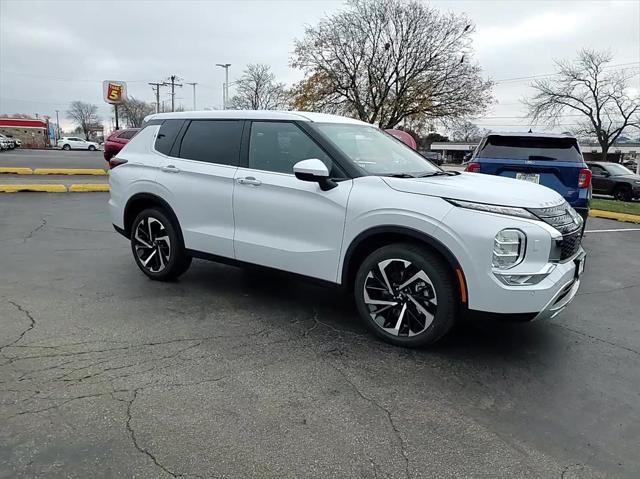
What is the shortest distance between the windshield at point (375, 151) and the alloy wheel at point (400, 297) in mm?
845

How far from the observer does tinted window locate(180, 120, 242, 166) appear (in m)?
4.74

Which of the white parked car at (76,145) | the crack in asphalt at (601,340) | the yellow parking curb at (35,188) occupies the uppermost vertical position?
the crack in asphalt at (601,340)

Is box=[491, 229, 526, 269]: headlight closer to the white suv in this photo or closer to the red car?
the white suv

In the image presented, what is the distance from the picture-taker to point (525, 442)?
8.69ft

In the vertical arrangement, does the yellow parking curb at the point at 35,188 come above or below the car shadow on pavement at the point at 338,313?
below

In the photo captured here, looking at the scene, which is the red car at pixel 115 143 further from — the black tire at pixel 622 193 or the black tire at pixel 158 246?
the black tire at pixel 622 193

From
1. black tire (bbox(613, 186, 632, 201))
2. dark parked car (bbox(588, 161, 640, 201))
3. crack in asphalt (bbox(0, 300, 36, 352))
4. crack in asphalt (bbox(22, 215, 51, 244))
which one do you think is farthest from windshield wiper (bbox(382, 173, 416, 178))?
black tire (bbox(613, 186, 632, 201))

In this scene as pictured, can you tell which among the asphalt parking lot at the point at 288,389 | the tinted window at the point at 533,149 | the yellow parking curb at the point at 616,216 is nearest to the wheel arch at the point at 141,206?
the asphalt parking lot at the point at 288,389

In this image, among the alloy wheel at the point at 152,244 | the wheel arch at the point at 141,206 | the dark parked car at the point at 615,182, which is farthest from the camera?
the dark parked car at the point at 615,182

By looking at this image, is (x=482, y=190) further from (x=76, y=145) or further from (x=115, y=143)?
(x=76, y=145)

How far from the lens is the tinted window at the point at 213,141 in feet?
15.5

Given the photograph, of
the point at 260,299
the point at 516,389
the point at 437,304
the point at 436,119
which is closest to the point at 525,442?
the point at 516,389

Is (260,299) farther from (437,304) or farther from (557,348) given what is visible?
(557,348)

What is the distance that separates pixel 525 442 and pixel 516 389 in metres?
0.61
